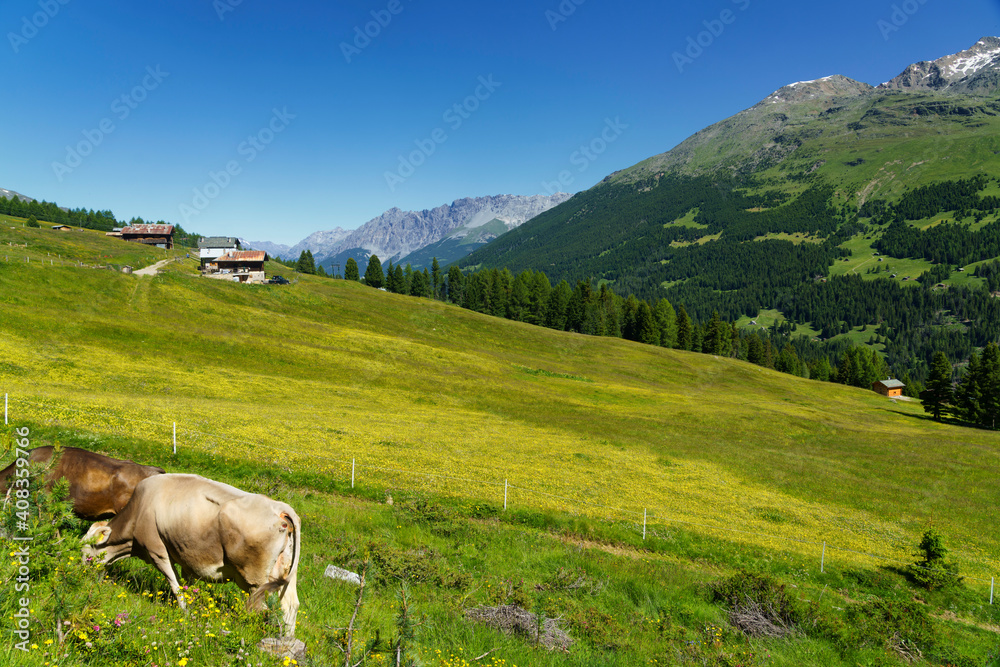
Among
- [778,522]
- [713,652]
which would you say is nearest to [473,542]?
[713,652]

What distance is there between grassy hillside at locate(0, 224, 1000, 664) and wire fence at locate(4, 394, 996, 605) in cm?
19

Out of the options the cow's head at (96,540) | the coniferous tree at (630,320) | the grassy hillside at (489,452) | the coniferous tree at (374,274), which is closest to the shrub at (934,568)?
the grassy hillside at (489,452)

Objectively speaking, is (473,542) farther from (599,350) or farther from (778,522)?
(599,350)

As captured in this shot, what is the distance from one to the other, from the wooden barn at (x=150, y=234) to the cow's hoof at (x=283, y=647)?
17084 cm

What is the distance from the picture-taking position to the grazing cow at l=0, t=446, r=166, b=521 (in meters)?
9.69

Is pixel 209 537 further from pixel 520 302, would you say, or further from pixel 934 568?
pixel 520 302

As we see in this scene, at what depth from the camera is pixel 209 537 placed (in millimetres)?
8141

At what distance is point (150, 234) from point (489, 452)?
16027 cm

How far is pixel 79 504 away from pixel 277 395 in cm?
3322

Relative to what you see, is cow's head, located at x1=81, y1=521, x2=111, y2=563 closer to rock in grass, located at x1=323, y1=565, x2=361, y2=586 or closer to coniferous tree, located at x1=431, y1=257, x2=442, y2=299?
rock in grass, located at x1=323, y1=565, x2=361, y2=586

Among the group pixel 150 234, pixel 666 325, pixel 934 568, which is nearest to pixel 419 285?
pixel 666 325

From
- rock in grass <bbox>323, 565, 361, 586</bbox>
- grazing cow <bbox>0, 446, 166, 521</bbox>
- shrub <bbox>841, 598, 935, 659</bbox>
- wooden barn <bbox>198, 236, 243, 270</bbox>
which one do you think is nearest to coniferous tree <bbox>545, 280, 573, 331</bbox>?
wooden barn <bbox>198, 236, 243, 270</bbox>

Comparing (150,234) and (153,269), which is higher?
(150,234)

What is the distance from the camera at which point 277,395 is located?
40906 millimetres
